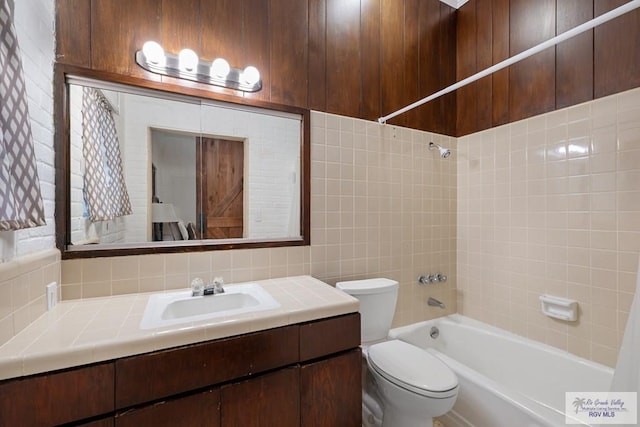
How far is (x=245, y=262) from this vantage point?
5.09ft

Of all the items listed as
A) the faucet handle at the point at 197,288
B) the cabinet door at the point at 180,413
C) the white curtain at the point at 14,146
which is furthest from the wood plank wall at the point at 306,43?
the cabinet door at the point at 180,413

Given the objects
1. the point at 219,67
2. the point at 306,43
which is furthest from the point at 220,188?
the point at 306,43

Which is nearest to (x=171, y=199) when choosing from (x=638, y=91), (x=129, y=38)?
(x=129, y=38)

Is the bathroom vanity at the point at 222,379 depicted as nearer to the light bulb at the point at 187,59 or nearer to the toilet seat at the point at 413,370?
the toilet seat at the point at 413,370

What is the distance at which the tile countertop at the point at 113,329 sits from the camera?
76 centimetres

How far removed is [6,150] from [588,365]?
2695mm

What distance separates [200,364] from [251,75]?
1.38m

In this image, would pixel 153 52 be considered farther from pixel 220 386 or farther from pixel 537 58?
pixel 537 58

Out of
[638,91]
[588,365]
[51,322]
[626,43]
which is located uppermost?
[626,43]

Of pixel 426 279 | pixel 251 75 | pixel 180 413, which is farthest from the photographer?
pixel 426 279

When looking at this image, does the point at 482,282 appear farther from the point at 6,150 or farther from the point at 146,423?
the point at 6,150

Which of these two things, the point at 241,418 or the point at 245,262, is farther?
the point at 245,262

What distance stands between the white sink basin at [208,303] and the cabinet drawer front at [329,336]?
0.17 m

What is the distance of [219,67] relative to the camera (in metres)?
1.44
